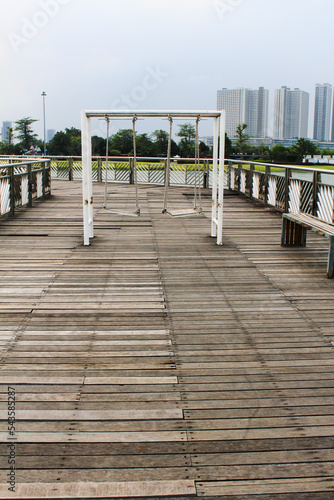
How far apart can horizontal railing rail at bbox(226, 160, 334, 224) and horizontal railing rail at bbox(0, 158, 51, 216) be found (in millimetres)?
5561

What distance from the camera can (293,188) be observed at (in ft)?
32.5

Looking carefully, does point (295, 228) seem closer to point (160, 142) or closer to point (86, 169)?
point (86, 169)

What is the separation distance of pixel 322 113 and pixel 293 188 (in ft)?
314

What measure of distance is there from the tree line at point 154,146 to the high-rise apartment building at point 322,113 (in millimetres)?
26663

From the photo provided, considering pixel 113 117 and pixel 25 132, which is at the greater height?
pixel 25 132

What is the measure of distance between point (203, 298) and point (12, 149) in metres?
76.3

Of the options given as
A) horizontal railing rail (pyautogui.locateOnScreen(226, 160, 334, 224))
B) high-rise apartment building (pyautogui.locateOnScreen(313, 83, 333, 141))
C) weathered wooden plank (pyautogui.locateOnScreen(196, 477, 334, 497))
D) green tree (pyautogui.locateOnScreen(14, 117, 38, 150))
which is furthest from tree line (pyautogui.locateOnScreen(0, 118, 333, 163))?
high-rise apartment building (pyautogui.locateOnScreen(313, 83, 333, 141))

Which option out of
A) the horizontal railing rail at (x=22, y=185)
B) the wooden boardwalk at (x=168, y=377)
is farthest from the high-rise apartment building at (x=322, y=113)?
the wooden boardwalk at (x=168, y=377)

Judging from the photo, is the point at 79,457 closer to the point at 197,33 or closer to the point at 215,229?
the point at 215,229

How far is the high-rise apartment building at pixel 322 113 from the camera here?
96188mm

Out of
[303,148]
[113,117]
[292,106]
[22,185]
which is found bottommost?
[22,185]

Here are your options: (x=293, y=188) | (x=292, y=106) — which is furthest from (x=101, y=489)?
(x=292, y=106)

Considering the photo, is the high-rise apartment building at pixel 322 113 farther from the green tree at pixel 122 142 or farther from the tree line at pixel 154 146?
the green tree at pixel 122 142

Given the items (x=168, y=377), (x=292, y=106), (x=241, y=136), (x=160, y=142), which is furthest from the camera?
(x=241, y=136)
